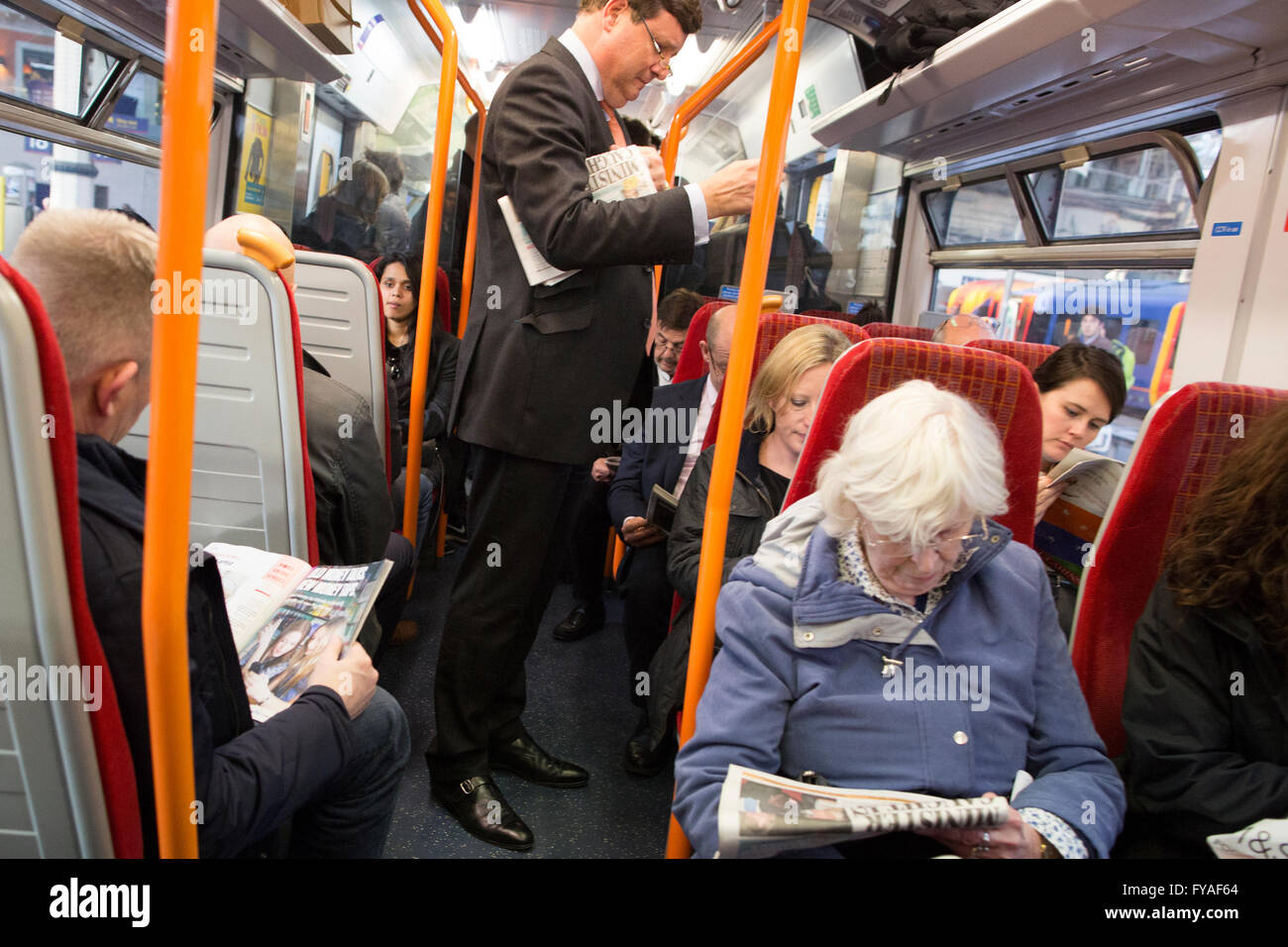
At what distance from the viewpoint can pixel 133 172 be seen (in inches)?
153

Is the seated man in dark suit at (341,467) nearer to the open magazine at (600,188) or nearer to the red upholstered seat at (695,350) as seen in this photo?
the open magazine at (600,188)

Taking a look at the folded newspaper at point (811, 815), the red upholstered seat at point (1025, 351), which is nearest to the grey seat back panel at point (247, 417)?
the folded newspaper at point (811, 815)

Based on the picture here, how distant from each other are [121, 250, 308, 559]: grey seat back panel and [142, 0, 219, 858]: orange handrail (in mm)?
723

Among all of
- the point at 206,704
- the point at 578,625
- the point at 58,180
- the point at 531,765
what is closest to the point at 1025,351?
the point at 578,625

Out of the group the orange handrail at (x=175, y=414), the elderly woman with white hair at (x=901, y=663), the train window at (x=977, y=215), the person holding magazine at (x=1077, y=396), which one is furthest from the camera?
the train window at (x=977, y=215)

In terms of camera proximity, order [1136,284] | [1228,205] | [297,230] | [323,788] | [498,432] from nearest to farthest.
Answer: [323,788], [498,432], [1228,205], [1136,284], [297,230]

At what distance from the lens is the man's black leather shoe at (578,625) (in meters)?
3.64

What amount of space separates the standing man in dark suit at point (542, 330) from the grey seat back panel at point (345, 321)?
78cm

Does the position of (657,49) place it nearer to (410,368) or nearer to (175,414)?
(175,414)

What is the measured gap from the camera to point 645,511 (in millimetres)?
2969

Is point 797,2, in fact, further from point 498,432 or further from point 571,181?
point 498,432

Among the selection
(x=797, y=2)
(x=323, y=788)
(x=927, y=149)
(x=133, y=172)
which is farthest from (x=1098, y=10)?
(x=133, y=172)

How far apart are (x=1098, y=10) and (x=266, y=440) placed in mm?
3024
